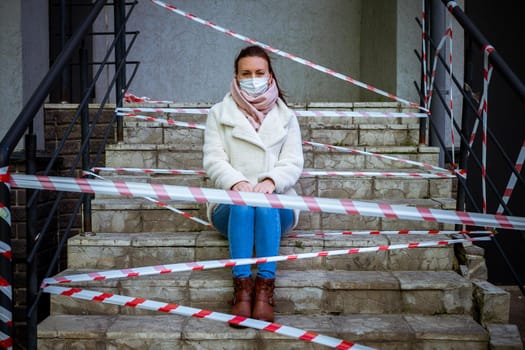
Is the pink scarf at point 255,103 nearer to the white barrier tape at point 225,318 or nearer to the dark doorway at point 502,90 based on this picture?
the white barrier tape at point 225,318

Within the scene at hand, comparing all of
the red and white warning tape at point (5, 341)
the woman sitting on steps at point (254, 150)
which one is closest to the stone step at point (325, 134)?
the woman sitting on steps at point (254, 150)

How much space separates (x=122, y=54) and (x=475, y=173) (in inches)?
132

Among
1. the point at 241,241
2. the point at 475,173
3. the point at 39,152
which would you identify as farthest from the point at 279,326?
the point at 475,173

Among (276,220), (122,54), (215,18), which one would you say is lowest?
(276,220)

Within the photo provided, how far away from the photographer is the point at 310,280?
7.85 ft

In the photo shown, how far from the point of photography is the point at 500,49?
4398 millimetres

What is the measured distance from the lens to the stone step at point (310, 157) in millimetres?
3445

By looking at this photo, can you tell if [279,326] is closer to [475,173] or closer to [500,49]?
[475,173]

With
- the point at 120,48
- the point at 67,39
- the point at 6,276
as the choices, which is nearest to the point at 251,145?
the point at 6,276

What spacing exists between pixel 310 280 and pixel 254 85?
108cm

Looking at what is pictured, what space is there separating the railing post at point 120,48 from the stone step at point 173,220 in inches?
37.6

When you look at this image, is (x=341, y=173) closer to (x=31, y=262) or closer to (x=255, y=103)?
(x=255, y=103)

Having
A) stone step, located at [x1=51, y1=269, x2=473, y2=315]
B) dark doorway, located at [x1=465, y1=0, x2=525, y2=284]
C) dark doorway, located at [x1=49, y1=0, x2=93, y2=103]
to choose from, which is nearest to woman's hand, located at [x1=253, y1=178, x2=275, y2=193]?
stone step, located at [x1=51, y1=269, x2=473, y2=315]

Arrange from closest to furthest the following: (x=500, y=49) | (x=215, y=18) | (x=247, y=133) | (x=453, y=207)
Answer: (x=247, y=133)
(x=453, y=207)
(x=500, y=49)
(x=215, y=18)
